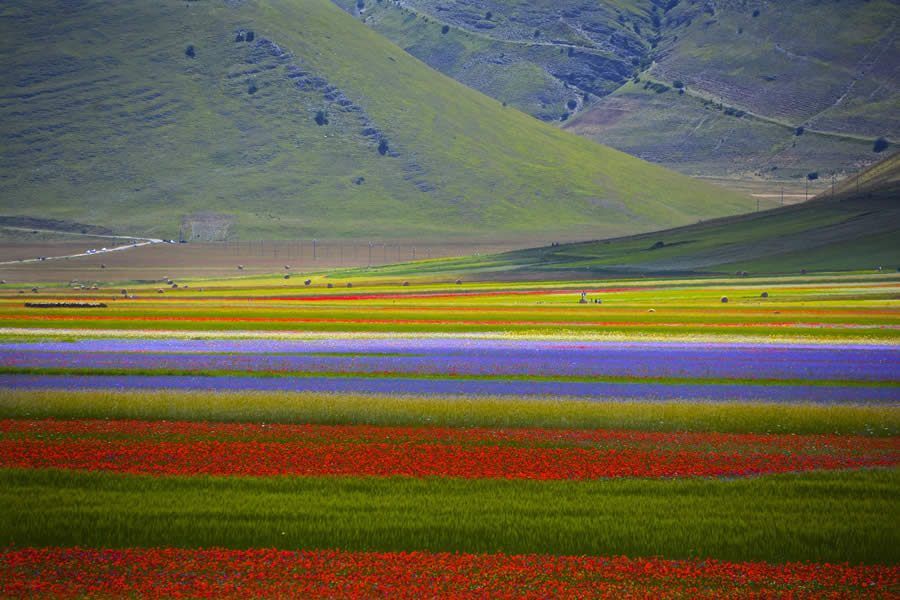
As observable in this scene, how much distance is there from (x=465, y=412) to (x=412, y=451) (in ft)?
18.2

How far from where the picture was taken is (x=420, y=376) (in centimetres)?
4072

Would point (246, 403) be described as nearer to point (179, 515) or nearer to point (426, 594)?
point (179, 515)

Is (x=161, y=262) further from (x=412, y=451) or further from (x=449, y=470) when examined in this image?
(x=449, y=470)

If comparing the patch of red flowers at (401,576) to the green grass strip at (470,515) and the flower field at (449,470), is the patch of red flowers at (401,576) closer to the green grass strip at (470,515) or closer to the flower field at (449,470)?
the flower field at (449,470)

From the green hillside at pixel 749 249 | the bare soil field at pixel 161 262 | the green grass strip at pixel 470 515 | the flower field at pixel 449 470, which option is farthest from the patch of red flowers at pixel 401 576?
the bare soil field at pixel 161 262

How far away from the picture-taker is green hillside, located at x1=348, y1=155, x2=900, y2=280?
458 ft

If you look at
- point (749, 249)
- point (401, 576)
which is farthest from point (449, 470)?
point (749, 249)

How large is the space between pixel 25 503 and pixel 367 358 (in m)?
27.1

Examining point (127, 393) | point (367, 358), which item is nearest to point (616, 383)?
point (367, 358)

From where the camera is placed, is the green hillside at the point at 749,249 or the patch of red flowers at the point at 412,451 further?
the green hillside at the point at 749,249

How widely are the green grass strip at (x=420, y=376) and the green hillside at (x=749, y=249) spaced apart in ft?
312

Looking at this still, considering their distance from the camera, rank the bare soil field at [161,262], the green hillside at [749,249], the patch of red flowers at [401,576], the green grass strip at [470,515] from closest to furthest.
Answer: the patch of red flowers at [401,576] → the green grass strip at [470,515] → the green hillside at [749,249] → the bare soil field at [161,262]

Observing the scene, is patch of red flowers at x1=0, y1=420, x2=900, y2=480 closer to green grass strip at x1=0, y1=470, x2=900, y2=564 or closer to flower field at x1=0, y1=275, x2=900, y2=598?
flower field at x1=0, y1=275, x2=900, y2=598

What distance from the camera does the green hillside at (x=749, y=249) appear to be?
458 ft
